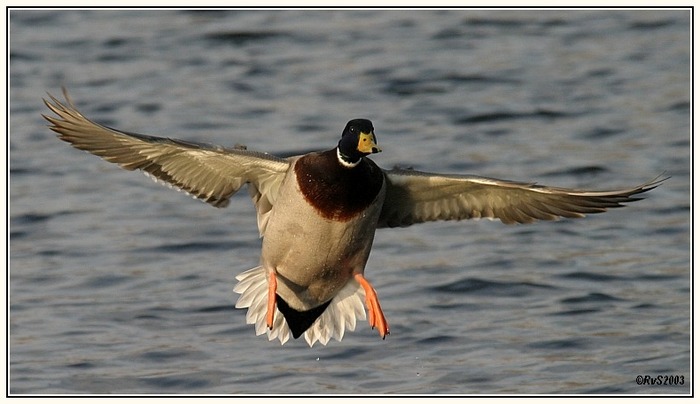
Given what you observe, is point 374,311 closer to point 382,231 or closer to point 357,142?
point 357,142

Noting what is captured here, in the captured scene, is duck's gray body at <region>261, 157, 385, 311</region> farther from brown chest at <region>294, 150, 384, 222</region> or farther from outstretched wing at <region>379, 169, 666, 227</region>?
outstretched wing at <region>379, 169, 666, 227</region>

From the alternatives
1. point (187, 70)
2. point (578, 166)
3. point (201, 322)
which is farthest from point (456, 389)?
point (187, 70)

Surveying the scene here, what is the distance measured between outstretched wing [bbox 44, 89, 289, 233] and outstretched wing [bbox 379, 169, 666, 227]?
70 centimetres

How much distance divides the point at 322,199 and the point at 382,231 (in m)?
3.87

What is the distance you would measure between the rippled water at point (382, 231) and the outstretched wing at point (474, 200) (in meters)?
1.06

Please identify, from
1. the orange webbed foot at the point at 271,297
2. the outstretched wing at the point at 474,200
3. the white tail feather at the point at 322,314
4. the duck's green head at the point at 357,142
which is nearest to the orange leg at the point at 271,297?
the orange webbed foot at the point at 271,297

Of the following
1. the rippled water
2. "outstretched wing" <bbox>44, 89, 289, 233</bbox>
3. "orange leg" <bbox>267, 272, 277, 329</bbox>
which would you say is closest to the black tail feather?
the rippled water

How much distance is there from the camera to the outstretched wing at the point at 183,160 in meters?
7.18

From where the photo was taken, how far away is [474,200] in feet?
25.1

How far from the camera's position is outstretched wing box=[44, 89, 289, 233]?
7.18 m

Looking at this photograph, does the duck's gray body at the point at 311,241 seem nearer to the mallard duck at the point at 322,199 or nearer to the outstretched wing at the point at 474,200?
the mallard duck at the point at 322,199

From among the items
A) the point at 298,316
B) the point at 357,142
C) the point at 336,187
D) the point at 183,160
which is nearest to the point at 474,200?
the point at 336,187

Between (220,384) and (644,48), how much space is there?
30.9ft

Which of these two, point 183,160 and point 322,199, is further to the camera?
point 183,160
